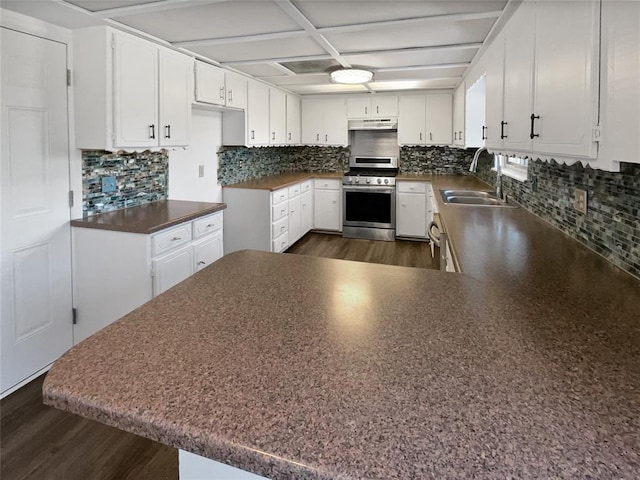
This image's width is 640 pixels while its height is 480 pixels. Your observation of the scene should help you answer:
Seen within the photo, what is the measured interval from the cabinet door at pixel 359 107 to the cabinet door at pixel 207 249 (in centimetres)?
338

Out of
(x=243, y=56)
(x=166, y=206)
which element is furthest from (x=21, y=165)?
(x=243, y=56)

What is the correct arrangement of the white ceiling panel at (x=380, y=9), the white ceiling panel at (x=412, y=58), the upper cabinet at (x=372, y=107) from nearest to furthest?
the white ceiling panel at (x=380, y=9) < the white ceiling panel at (x=412, y=58) < the upper cabinet at (x=372, y=107)

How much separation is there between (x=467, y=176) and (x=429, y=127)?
89 centimetres

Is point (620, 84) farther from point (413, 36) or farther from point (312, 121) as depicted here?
point (312, 121)

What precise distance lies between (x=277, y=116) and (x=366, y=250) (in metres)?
2.11

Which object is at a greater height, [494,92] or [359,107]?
[359,107]

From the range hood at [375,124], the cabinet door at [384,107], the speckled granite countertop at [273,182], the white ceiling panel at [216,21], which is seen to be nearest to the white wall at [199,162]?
the speckled granite countertop at [273,182]

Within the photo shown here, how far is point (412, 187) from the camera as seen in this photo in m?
5.65

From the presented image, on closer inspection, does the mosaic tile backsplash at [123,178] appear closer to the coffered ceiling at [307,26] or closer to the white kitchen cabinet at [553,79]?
the coffered ceiling at [307,26]

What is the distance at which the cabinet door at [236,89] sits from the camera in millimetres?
4020

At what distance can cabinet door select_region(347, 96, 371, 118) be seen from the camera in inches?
232

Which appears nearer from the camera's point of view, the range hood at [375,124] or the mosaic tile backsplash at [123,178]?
the mosaic tile backsplash at [123,178]

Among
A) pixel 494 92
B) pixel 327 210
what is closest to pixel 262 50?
pixel 494 92

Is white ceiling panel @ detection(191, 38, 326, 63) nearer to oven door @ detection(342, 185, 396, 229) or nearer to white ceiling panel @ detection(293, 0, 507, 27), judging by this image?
white ceiling panel @ detection(293, 0, 507, 27)
